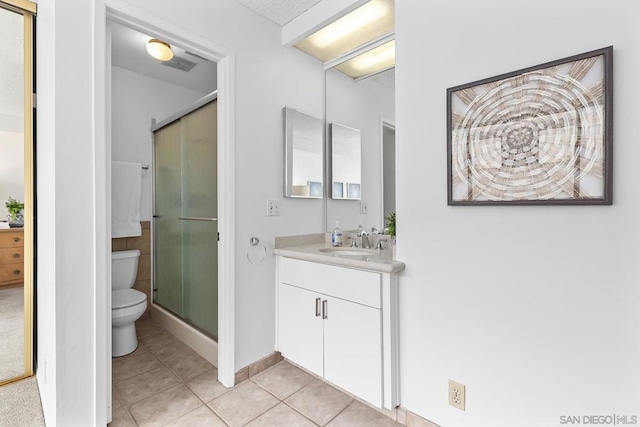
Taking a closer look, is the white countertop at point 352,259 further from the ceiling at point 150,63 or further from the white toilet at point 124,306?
the ceiling at point 150,63

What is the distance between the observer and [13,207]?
1.79 meters

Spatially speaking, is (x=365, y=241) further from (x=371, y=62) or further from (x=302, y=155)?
(x=371, y=62)

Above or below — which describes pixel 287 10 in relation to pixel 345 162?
above

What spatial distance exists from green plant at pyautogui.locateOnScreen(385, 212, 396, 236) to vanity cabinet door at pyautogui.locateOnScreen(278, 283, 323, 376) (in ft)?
1.95

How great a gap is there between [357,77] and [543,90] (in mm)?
1346

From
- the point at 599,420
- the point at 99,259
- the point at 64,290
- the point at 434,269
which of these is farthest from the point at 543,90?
the point at 64,290

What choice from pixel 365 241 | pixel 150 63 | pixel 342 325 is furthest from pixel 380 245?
pixel 150 63

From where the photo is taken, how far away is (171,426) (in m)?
1.51

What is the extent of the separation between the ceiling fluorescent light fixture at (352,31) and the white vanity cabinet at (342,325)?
5.21 ft

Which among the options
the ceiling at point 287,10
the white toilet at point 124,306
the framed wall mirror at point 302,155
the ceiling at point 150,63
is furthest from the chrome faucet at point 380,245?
the ceiling at point 150,63

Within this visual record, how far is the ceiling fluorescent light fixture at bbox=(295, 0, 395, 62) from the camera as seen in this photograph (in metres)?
1.89

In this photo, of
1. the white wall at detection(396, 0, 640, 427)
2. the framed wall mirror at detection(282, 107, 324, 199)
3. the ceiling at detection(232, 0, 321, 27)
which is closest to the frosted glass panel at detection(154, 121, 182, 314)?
the framed wall mirror at detection(282, 107, 324, 199)

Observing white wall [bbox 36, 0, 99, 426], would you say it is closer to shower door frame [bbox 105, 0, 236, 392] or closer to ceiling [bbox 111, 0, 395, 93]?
ceiling [bbox 111, 0, 395, 93]

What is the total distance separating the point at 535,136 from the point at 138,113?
321 cm
